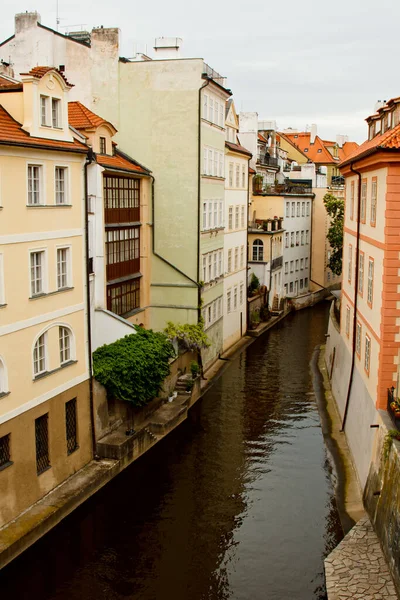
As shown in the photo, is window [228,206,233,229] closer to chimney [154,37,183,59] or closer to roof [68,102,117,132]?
chimney [154,37,183,59]

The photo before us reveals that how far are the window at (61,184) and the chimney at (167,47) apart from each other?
57.8 ft

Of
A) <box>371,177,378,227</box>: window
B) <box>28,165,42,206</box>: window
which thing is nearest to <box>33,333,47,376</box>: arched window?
<box>28,165,42,206</box>: window

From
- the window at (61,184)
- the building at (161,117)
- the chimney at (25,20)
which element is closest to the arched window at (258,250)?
the building at (161,117)

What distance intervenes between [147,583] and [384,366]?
9789mm

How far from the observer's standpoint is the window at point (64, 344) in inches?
934

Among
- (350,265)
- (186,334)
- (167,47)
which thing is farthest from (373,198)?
(167,47)

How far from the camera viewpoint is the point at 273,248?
6147 cm

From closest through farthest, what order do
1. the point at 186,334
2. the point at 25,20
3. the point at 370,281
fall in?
the point at 370,281 → the point at 186,334 → the point at 25,20

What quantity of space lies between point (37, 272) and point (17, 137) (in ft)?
14.3

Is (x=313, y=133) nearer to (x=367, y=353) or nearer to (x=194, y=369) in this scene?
(x=194, y=369)

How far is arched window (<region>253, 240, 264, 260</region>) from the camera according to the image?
60.4m

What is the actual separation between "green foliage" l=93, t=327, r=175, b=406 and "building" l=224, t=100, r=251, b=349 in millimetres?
18603

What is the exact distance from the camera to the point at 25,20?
121ft

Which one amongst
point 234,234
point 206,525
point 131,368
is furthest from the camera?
point 234,234
